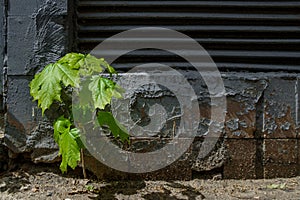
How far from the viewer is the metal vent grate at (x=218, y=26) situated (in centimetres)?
296

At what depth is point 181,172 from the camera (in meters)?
2.86

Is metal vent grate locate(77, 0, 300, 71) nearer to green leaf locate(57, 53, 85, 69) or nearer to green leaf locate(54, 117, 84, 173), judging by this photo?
green leaf locate(57, 53, 85, 69)

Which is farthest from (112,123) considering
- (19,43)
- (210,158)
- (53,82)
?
(19,43)

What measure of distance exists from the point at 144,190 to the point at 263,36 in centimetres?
137

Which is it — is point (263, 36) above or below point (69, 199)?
above

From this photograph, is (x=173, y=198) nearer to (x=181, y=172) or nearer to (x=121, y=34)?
(x=181, y=172)

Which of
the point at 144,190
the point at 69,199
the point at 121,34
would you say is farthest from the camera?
the point at 121,34

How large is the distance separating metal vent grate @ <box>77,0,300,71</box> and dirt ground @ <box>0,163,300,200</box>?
2.64 ft

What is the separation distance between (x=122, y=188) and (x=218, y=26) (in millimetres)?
1303

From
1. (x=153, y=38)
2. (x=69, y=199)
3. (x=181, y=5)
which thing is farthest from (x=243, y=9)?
(x=69, y=199)

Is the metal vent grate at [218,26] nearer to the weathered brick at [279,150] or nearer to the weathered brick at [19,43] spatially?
the weathered brick at [19,43]

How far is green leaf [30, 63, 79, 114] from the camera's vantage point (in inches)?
92.2

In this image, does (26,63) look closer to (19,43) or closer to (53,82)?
(19,43)

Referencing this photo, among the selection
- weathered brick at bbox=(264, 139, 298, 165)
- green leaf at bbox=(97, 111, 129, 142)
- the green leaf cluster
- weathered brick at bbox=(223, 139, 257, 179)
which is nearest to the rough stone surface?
weathered brick at bbox=(223, 139, 257, 179)
